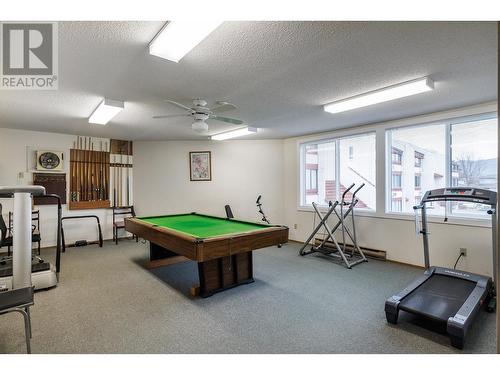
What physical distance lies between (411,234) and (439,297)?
175cm

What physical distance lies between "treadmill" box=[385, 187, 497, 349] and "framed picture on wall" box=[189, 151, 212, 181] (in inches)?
178

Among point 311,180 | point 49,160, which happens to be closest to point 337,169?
point 311,180

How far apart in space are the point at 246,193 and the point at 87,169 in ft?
11.8

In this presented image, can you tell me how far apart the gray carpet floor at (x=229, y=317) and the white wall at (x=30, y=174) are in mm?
1966

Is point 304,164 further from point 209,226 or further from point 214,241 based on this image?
point 214,241

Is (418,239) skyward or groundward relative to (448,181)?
groundward

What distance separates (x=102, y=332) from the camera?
7.57 ft

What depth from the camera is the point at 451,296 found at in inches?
105

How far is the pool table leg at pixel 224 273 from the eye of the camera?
3.10m

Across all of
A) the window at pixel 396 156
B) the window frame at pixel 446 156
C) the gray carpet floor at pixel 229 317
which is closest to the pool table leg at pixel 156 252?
the gray carpet floor at pixel 229 317

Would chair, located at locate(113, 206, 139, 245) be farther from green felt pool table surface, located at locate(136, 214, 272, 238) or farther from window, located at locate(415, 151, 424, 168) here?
window, located at locate(415, 151, 424, 168)

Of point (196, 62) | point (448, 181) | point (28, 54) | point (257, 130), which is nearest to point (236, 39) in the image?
point (196, 62)

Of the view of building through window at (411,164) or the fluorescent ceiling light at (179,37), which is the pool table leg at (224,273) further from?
the view of building through window at (411,164)

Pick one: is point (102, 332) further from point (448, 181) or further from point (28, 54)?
point (448, 181)
